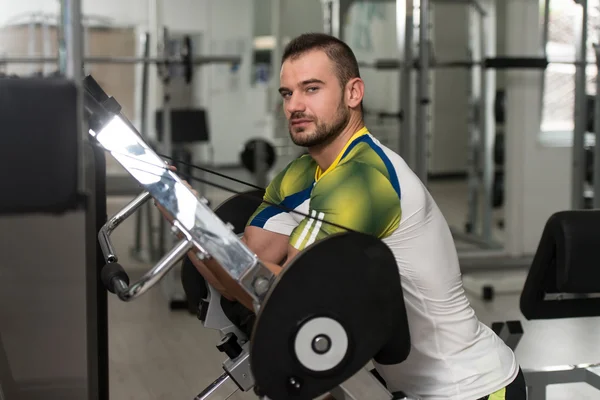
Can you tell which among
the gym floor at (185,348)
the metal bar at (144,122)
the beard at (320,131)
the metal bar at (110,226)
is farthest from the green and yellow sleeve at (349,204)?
the metal bar at (144,122)

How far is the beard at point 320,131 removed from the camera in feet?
4.84

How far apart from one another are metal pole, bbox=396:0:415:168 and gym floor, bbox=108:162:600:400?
3.14ft

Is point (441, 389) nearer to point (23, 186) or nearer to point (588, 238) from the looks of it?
point (588, 238)

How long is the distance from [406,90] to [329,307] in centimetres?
356

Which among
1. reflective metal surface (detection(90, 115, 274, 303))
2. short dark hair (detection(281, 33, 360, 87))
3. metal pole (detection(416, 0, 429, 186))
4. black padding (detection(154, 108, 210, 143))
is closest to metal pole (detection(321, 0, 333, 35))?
metal pole (detection(416, 0, 429, 186))

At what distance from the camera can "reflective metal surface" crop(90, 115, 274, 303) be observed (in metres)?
1.23

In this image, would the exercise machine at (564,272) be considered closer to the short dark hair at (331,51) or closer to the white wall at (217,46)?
the short dark hair at (331,51)

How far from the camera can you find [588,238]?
1.94m

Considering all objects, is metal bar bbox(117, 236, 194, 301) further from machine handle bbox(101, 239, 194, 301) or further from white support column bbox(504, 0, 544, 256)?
white support column bbox(504, 0, 544, 256)

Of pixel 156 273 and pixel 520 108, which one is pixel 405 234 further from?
pixel 520 108

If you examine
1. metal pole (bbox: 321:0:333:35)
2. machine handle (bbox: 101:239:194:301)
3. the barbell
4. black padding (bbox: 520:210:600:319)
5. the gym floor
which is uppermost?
metal pole (bbox: 321:0:333:35)

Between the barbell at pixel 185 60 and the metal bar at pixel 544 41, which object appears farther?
the metal bar at pixel 544 41

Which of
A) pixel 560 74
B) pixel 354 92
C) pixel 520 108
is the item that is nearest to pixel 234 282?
pixel 354 92

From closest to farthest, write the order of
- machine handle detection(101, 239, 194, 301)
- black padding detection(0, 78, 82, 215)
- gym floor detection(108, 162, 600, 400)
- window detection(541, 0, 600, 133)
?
1. black padding detection(0, 78, 82, 215)
2. machine handle detection(101, 239, 194, 301)
3. gym floor detection(108, 162, 600, 400)
4. window detection(541, 0, 600, 133)
